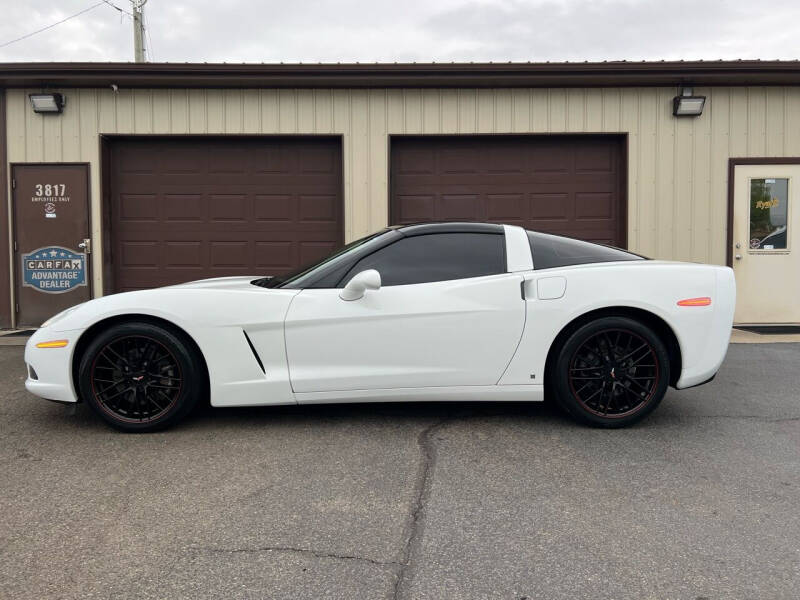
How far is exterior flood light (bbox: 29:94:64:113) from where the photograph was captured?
834 cm

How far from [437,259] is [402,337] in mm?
564

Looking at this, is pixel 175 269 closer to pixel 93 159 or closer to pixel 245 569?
pixel 93 159

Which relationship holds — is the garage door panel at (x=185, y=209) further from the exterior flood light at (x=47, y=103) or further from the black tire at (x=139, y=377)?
the black tire at (x=139, y=377)

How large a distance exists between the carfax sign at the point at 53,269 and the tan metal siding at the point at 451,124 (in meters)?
0.26

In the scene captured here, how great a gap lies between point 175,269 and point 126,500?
6.24 m

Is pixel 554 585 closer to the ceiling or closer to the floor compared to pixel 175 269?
closer to the floor

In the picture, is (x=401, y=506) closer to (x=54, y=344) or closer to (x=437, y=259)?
(x=437, y=259)

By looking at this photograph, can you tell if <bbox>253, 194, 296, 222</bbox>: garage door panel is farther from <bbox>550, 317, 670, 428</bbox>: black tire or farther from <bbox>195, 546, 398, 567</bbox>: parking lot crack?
<bbox>195, 546, 398, 567</bbox>: parking lot crack

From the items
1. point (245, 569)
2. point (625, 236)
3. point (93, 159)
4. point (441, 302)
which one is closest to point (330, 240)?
point (93, 159)


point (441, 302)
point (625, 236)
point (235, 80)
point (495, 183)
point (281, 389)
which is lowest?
point (281, 389)

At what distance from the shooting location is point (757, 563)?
237cm

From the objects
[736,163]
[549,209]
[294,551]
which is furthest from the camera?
[549,209]

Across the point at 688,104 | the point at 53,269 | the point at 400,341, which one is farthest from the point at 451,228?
the point at 53,269

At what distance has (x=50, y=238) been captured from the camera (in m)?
8.60
